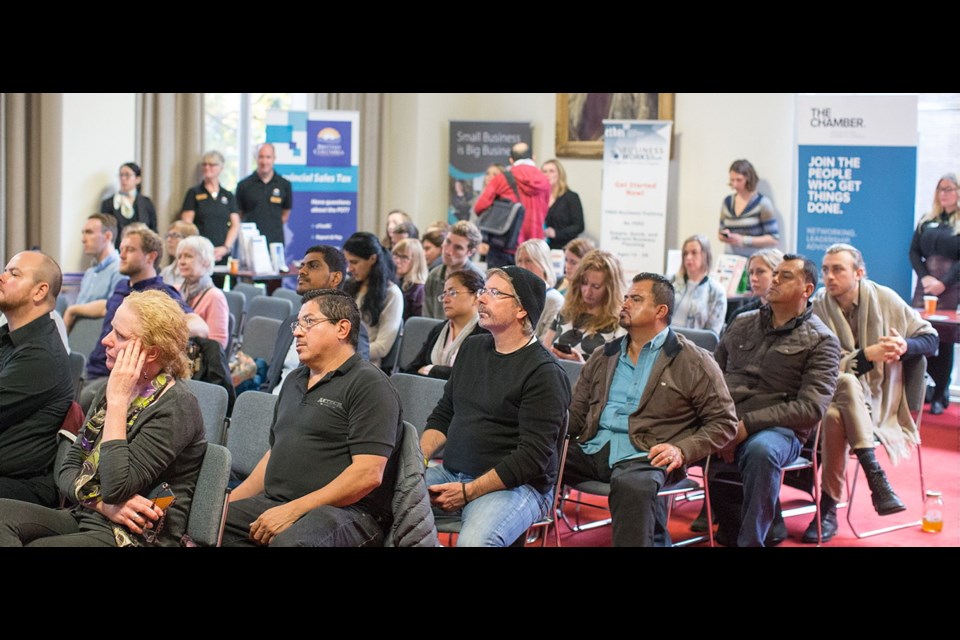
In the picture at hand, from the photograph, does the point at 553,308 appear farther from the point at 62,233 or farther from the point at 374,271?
the point at 62,233

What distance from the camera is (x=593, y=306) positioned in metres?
5.30

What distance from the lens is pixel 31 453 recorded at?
352cm

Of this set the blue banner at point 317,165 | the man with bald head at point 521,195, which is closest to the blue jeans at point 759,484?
the man with bald head at point 521,195

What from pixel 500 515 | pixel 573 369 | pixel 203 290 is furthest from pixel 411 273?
pixel 500 515

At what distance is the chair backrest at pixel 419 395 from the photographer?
13.7ft

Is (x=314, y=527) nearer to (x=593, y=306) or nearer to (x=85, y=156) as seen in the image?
(x=593, y=306)

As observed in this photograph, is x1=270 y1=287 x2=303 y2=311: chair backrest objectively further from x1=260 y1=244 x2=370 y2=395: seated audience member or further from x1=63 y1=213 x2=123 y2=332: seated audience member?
x1=260 y1=244 x2=370 y2=395: seated audience member

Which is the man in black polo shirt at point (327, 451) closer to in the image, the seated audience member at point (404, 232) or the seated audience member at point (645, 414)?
the seated audience member at point (645, 414)

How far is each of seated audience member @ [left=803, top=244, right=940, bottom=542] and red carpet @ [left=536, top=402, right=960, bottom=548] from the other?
0.14 meters

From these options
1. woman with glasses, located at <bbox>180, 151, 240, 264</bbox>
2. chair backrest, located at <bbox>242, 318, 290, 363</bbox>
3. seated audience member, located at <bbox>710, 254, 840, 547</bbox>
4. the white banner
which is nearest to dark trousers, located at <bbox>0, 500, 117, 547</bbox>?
chair backrest, located at <bbox>242, 318, 290, 363</bbox>

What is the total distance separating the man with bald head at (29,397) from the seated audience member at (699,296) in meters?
3.74

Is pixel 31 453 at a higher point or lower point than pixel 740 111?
lower
